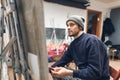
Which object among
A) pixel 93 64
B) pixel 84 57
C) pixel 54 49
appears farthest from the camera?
pixel 54 49

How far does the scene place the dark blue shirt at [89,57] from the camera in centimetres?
117

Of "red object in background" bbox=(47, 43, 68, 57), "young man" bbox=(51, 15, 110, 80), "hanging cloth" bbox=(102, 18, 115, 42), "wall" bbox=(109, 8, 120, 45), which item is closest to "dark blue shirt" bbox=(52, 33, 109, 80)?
"young man" bbox=(51, 15, 110, 80)

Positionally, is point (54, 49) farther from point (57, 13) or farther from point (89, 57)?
point (89, 57)

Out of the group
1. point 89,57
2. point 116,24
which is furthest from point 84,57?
point 116,24

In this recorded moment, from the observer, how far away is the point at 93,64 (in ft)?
3.88

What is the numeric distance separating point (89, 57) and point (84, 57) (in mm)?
103

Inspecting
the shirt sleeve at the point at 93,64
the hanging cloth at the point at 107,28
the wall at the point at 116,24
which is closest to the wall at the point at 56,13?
the hanging cloth at the point at 107,28

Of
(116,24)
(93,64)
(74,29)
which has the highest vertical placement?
(116,24)

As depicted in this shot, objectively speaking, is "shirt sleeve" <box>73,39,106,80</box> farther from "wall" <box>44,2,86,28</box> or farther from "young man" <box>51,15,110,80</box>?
"wall" <box>44,2,86,28</box>

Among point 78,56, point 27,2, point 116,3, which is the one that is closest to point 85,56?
point 78,56

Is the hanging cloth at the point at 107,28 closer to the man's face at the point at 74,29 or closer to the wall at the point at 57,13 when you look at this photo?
the wall at the point at 57,13

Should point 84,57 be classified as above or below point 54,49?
above

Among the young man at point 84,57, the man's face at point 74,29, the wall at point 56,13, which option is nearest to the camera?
the young man at point 84,57

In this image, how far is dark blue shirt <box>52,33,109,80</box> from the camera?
46.0 inches
